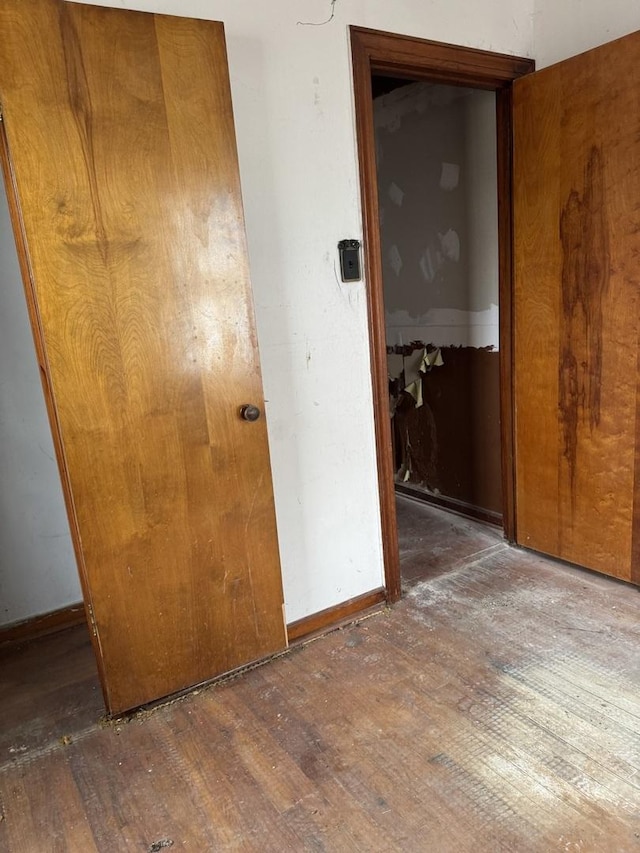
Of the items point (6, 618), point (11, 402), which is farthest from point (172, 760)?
point (11, 402)

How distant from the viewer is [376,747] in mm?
1706

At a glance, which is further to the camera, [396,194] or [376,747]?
[396,194]

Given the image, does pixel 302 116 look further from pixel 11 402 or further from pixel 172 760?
pixel 172 760

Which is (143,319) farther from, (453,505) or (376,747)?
(453,505)

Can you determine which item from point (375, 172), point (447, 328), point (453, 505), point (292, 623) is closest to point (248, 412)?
point (292, 623)

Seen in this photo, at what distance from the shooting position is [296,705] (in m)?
1.92

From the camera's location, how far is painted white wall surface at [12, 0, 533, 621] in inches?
76.7

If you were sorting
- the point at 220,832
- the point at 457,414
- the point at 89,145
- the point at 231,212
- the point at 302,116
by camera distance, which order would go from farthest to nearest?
the point at 457,414, the point at 302,116, the point at 231,212, the point at 89,145, the point at 220,832

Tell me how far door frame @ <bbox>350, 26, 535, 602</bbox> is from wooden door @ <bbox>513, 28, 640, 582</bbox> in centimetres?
8

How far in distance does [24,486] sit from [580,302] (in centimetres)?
240

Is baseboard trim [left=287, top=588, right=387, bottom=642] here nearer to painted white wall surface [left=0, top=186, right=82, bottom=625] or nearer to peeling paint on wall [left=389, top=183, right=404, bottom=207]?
painted white wall surface [left=0, top=186, right=82, bottom=625]

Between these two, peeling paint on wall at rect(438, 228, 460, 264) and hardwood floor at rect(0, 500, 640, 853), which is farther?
peeling paint on wall at rect(438, 228, 460, 264)

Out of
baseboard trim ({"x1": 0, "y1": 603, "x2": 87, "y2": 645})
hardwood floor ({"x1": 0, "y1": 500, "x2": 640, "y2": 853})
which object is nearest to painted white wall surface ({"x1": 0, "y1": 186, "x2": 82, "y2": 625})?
baseboard trim ({"x1": 0, "y1": 603, "x2": 87, "y2": 645})

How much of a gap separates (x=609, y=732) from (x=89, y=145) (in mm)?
2209
